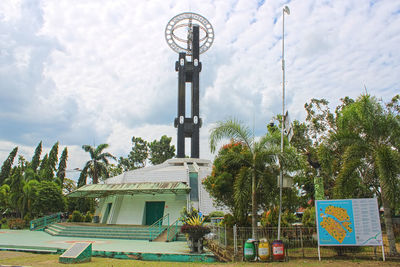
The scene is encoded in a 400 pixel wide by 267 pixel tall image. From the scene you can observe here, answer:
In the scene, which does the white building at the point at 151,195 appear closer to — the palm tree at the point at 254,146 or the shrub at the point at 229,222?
the shrub at the point at 229,222

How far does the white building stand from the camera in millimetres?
24094

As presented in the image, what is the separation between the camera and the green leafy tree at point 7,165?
52.6 metres

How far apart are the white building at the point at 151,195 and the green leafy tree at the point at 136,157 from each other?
33084 millimetres

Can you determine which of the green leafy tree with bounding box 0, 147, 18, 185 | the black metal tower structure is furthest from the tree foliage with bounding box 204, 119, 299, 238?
the green leafy tree with bounding box 0, 147, 18, 185

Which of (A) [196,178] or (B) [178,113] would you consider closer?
(A) [196,178]

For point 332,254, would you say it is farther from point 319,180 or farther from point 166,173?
point 166,173

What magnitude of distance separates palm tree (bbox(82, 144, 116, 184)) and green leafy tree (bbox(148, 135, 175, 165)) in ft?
73.8

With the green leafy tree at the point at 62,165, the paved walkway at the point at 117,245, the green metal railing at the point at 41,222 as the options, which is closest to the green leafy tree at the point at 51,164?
the green leafy tree at the point at 62,165

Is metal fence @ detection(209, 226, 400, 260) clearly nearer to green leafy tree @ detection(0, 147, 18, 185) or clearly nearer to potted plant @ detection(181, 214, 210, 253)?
potted plant @ detection(181, 214, 210, 253)

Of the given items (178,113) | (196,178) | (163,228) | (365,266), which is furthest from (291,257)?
(178,113)

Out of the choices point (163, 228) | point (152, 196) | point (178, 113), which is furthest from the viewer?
point (178, 113)

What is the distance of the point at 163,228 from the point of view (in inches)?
799

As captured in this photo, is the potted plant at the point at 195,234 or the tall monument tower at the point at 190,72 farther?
the tall monument tower at the point at 190,72

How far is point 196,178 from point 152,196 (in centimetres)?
401
